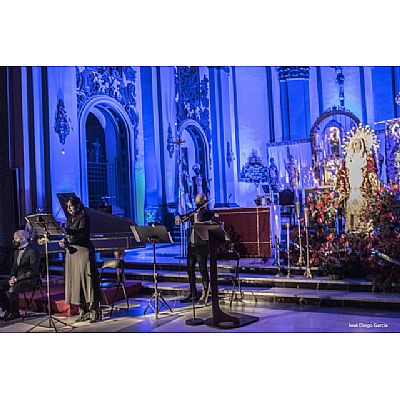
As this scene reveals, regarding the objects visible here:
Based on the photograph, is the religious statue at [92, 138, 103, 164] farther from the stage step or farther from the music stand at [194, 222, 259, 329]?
the music stand at [194, 222, 259, 329]

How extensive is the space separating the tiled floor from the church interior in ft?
0.07

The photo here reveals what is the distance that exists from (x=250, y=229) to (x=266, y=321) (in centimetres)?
308

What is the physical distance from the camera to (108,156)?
1087 cm

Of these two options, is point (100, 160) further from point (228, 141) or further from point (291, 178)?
point (291, 178)

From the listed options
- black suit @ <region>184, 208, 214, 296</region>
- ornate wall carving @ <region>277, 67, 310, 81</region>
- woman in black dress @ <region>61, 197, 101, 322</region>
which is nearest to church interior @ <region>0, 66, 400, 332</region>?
black suit @ <region>184, 208, 214, 296</region>

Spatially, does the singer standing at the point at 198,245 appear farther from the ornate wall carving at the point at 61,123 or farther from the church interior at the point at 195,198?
the ornate wall carving at the point at 61,123

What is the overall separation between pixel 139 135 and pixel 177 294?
409cm

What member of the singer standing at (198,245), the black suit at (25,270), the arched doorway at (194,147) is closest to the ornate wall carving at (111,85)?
the arched doorway at (194,147)

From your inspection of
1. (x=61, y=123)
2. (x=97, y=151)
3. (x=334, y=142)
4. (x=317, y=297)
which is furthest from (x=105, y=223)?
(x=334, y=142)

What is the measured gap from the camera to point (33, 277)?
261 inches

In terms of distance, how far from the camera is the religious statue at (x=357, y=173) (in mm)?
7285

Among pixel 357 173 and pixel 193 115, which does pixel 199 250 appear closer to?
pixel 357 173

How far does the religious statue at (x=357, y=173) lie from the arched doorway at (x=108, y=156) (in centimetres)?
422
